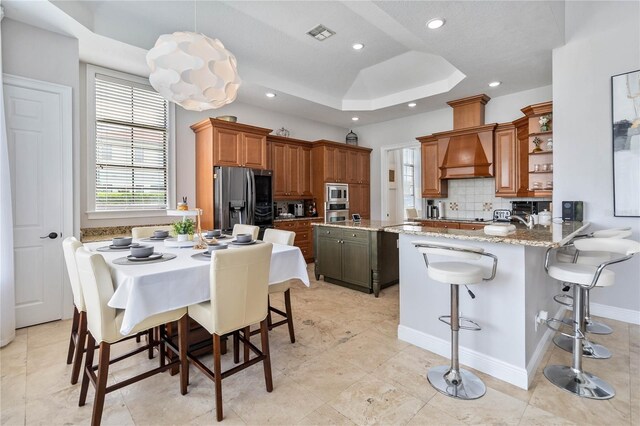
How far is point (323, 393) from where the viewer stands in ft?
6.44

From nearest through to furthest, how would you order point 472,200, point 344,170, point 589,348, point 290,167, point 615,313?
1. point 589,348
2. point 615,313
3. point 472,200
4. point 290,167
5. point 344,170

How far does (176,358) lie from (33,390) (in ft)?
2.79

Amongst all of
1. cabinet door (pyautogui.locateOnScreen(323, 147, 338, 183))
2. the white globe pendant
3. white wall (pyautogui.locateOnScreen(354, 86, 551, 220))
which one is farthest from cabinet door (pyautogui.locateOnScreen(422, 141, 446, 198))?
the white globe pendant

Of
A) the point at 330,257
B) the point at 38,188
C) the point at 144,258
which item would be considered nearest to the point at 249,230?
the point at 144,258

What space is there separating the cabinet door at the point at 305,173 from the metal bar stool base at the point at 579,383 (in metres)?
4.65

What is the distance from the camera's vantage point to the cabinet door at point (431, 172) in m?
5.59

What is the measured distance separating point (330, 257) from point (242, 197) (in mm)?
1633

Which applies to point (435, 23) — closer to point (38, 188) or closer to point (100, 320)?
point (100, 320)

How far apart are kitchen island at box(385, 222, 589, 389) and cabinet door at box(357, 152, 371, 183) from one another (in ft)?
14.0

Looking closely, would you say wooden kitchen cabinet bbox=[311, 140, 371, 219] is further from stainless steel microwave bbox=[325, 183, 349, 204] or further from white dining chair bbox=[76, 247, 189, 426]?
white dining chair bbox=[76, 247, 189, 426]

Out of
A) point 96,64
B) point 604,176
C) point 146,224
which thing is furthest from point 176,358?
point 604,176

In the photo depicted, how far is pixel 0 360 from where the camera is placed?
2385 millimetres

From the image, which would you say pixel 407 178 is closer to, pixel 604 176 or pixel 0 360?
pixel 604 176

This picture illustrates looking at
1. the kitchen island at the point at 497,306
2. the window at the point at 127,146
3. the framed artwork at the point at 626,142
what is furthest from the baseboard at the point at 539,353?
the window at the point at 127,146
